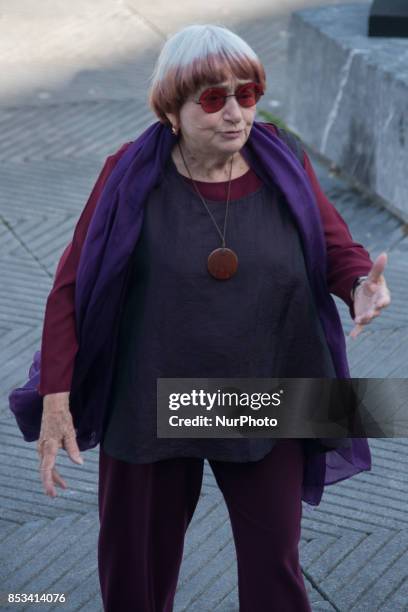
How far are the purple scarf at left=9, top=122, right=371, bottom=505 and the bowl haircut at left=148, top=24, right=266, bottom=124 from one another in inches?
6.1

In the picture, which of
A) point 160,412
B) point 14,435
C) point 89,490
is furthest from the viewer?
point 14,435

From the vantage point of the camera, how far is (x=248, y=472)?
307 cm

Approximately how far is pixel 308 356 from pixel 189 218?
47 cm

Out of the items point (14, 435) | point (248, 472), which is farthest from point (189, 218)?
point (14, 435)

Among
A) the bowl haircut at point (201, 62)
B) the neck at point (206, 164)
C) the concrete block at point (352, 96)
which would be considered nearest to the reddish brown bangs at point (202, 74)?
the bowl haircut at point (201, 62)

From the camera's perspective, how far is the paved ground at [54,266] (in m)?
4.02

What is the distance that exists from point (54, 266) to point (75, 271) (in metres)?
3.09

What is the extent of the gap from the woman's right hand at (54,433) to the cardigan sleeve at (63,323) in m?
0.03

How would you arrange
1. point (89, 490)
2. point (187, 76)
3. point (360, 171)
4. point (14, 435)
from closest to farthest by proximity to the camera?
point (187, 76), point (89, 490), point (14, 435), point (360, 171)

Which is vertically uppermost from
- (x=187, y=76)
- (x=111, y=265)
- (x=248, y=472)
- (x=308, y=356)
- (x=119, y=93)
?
(x=187, y=76)

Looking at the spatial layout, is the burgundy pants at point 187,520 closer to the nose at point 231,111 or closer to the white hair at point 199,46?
the nose at point 231,111

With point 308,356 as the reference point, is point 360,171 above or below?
below

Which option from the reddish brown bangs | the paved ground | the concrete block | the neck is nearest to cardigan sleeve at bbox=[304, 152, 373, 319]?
the neck

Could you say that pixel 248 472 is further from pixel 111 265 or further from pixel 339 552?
pixel 339 552
